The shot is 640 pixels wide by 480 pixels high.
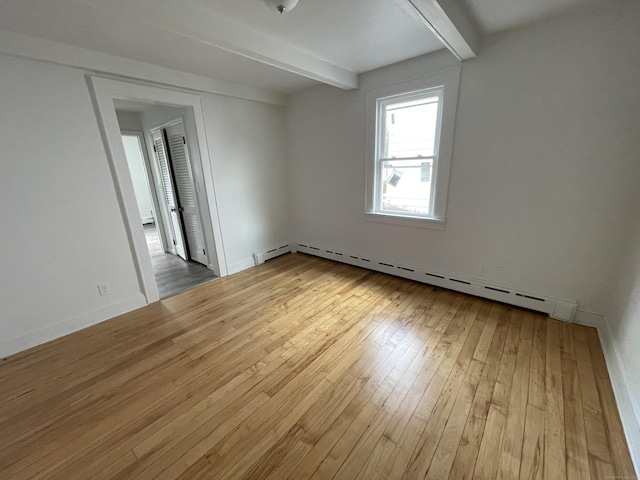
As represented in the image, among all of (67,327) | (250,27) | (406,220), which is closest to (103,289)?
(67,327)

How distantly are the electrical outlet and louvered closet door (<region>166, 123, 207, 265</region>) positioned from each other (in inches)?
54.7

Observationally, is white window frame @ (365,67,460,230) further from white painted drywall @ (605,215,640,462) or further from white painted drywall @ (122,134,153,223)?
white painted drywall @ (122,134,153,223)

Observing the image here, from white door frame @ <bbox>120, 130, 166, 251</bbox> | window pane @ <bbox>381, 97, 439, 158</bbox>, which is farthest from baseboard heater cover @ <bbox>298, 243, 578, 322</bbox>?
white door frame @ <bbox>120, 130, 166, 251</bbox>

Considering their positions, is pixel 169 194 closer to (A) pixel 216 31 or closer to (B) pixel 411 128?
(A) pixel 216 31

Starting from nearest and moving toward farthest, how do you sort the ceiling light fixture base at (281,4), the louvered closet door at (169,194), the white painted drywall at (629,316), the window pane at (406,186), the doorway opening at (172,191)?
the white painted drywall at (629,316) < the ceiling light fixture base at (281,4) < the window pane at (406,186) < the doorway opening at (172,191) < the louvered closet door at (169,194)

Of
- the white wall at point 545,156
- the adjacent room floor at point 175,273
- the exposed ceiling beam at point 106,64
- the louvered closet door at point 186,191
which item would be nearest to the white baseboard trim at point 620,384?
the white wall at point 545,156

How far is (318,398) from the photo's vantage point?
1.66m

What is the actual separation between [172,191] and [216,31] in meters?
2.82

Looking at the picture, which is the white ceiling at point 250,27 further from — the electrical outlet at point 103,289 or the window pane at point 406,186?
the electrical outlet at point 103,289

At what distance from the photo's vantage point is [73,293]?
244 cm

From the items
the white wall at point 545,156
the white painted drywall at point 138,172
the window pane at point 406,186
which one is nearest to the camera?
the white wall at point 545,156

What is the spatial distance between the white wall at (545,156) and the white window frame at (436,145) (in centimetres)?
8

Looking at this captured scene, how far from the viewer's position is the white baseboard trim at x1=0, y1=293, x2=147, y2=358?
2.18 m

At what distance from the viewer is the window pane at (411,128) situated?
2.83 meters
